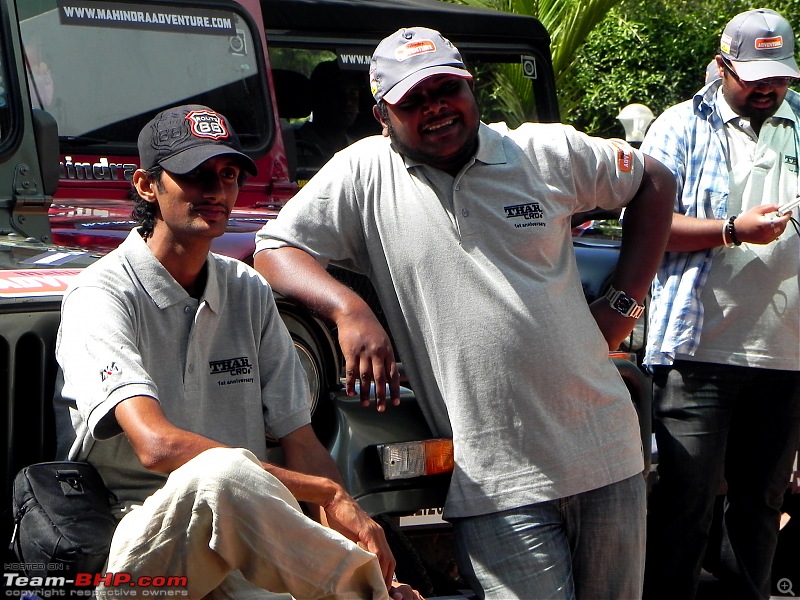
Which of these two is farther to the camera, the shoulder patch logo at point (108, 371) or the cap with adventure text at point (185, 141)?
the cap with adventure text at point (185, 141)

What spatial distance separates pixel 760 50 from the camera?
3.48 meters

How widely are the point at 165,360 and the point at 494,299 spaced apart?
2.30 ft

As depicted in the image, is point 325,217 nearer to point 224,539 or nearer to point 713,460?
point 224,539

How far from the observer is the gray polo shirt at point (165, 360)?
7.79ft

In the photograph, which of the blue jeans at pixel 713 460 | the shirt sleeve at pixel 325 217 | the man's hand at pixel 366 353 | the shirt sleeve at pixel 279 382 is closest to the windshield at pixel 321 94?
the blue jeans at pixel 713 460

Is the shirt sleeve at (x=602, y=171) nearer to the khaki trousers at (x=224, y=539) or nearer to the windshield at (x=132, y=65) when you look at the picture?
the khaki trousers at (x=224, y=539)

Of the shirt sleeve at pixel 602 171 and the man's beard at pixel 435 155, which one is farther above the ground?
the man's beard at pixel 435 155

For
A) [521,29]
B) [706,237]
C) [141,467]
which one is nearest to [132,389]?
[141,467]

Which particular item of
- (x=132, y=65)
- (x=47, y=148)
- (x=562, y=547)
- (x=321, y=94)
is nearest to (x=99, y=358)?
(x=562, y=547)

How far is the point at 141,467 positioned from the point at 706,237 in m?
1.73

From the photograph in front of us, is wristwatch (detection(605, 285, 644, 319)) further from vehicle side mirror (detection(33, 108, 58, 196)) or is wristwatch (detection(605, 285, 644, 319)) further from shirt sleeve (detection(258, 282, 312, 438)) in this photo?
vehicle side mirror (detection(33, 108, 58, 196))

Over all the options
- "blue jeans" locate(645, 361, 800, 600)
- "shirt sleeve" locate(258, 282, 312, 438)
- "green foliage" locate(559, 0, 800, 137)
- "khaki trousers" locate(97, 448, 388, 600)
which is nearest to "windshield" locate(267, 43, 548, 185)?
"blue jeans" locate(645, 361, 800, 600)

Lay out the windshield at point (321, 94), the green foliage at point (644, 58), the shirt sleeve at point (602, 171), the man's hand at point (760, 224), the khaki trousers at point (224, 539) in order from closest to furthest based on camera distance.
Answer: the khaki trousers at point (224, 539) → the shirt sleeve at point (602, 171) → the man's hand at point (760, 224) → the windshield at point (321, 94) → the green foliage at point (644, 58)

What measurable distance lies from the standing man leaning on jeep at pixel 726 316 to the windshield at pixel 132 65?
193 centimetres
